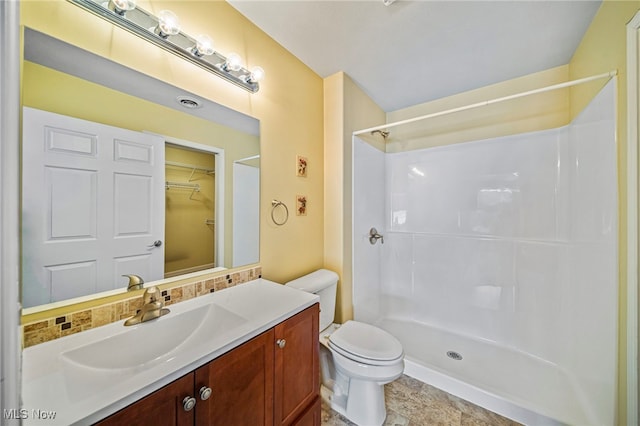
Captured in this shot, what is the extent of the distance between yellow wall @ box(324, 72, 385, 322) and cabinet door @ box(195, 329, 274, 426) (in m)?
1.03

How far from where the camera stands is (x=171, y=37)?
1037 millimetres

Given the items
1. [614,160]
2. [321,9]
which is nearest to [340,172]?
[321,9]

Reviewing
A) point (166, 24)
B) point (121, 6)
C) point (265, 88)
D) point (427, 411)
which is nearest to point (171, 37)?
point (166, 24)

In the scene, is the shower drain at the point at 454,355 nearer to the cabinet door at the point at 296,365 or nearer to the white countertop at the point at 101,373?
the cabinet door at the point at 296,365

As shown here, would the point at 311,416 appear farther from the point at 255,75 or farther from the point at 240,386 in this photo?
the point at 255,75

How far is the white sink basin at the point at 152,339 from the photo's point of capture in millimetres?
753

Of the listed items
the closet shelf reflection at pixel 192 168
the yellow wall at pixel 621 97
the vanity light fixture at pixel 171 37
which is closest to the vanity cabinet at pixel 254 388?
the closet shelf reflection at pixel 192 168

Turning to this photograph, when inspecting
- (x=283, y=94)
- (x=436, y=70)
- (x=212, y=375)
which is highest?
(x=436, y=70)

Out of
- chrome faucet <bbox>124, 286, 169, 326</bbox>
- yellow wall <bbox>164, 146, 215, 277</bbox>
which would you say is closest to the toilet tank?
yellow wall <bbox>164, 146, 215, 277</bbox>

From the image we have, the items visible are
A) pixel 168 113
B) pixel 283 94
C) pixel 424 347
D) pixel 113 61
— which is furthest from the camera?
pixel 424 347

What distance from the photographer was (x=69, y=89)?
82 cm

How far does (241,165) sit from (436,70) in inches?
A: 67.3

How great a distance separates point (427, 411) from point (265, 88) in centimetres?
237

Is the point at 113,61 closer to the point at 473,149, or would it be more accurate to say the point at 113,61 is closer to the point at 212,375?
the point at 212,375
